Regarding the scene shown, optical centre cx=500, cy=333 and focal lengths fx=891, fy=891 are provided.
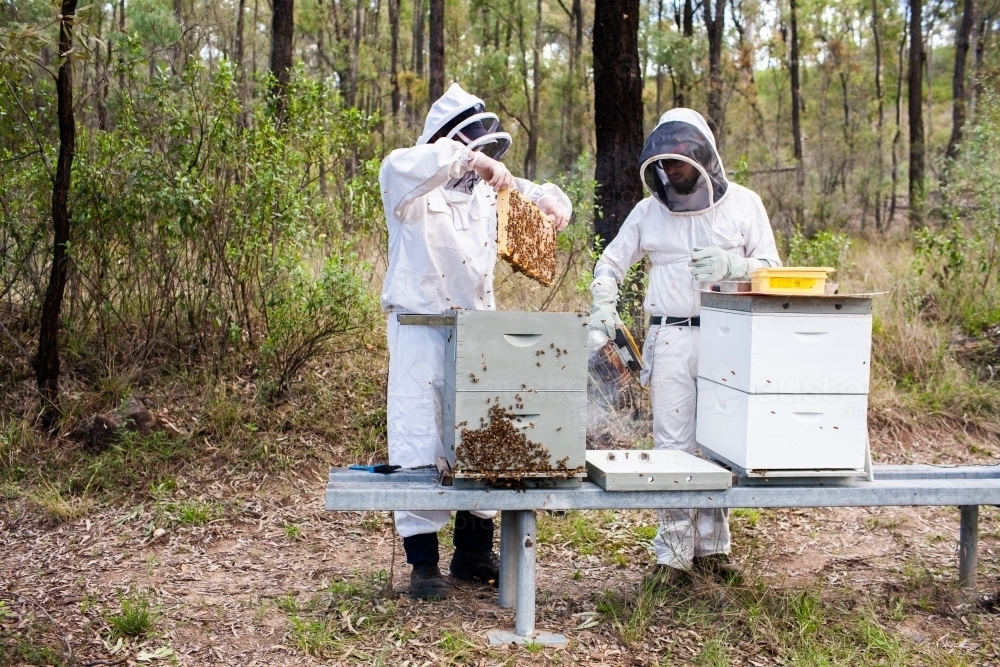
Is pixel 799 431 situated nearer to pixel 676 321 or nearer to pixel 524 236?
pixel 676 321

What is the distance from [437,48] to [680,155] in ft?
31.2

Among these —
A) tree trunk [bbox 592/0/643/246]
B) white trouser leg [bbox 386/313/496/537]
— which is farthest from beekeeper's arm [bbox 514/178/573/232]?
tree trunk [bbox 592/0/643/246]

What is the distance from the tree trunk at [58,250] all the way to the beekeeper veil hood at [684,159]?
3009 mm

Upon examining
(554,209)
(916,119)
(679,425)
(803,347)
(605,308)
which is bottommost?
(679,425)

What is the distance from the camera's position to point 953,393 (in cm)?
617

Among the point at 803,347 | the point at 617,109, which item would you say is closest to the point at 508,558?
the point at 803,347

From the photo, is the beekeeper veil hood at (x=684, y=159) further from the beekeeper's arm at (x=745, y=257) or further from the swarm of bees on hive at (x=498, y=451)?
the swarm of bees on hive at (x=498, y=451)

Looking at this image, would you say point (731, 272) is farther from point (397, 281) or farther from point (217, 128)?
point (217, 128)

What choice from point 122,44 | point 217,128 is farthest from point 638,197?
point 122,44

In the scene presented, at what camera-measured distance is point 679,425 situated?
11.7 ft

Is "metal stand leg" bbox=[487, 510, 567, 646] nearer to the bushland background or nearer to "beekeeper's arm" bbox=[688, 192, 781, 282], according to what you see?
the bushland background

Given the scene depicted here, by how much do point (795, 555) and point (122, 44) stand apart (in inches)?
184

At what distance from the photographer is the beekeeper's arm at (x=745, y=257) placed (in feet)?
10.8

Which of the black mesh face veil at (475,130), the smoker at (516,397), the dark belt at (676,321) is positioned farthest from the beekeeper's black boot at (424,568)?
the black mesh face veil at (475,130)
